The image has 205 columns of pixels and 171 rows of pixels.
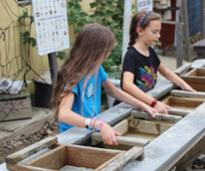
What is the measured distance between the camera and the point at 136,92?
128 inches

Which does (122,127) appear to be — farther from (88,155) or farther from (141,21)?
(141,21)

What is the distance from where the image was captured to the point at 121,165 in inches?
81.3

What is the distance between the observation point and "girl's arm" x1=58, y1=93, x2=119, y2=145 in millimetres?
2496

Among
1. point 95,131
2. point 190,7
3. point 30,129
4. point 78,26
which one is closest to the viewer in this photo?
point 95,131

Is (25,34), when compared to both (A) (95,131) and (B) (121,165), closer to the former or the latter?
(A) (95,131)

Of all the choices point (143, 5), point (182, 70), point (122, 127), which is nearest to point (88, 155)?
point (122, 127)

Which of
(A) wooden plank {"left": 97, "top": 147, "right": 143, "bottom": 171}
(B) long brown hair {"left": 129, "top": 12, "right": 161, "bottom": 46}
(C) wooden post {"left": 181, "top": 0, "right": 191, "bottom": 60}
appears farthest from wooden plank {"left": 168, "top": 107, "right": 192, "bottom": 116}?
(C) wooden post {"left": 181, "top": 0, "right": 191, "bottom": 60}

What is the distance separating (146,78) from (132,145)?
131 centimetres

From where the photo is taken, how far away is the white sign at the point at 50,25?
15.3 feet

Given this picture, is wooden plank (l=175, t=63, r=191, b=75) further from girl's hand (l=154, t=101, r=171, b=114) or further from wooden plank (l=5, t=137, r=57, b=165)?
wooden plank (l=5, t=137, r=57, b=165)

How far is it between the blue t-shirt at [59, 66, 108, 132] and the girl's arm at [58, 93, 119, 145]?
105 mm

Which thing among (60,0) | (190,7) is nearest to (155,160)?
(60,0)

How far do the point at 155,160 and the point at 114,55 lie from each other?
435 centimetres

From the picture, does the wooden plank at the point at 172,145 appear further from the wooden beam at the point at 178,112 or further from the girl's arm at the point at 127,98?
the girl's arm at the point at 127,98
